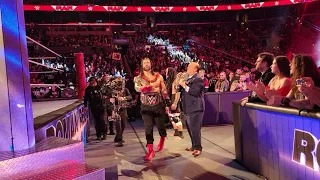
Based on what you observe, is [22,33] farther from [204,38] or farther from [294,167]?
[204,38]

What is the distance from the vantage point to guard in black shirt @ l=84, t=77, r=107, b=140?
6.52 m

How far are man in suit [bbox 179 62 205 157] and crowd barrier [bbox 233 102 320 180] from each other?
64cm

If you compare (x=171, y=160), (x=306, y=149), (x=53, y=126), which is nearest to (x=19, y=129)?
(x=53, y=126)

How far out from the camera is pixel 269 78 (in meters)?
3.95

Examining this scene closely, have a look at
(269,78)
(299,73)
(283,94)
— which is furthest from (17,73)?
(269,78)

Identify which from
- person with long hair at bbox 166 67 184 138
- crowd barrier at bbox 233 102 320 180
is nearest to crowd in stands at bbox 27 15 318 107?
person with long hair at bbox 166 67 184 138

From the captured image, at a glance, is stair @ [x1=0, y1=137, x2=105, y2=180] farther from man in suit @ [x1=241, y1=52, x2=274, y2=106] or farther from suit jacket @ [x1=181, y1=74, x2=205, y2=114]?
suit jacket @ [x1=181, y1=74, x2=205, y2=114]

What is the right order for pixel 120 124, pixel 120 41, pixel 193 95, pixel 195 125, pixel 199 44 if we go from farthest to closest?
pixel 199 44 < pixel 120 41 < pixel 120 124 < pixel 195 125 < pixel 193 95

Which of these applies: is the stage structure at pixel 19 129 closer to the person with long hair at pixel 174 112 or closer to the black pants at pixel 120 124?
the black pants at pixel 120 124

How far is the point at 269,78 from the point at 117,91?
10.3 feet

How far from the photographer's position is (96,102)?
6.61m

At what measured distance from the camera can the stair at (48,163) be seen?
61.2 inches

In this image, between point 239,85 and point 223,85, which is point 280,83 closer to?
point 223,85

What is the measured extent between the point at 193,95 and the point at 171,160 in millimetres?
1102
